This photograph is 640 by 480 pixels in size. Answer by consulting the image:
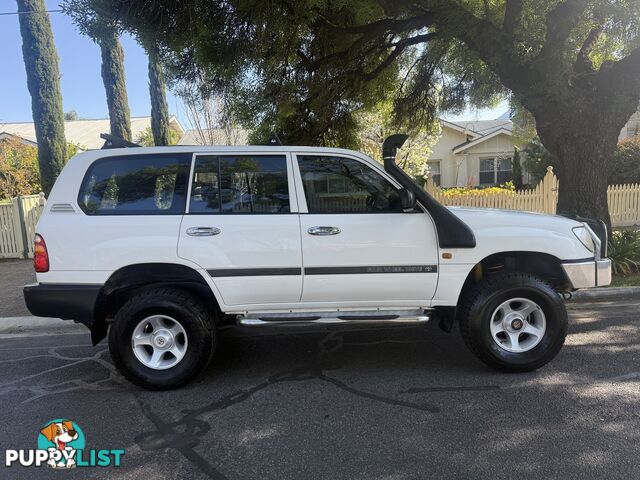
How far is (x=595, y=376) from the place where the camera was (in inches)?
161

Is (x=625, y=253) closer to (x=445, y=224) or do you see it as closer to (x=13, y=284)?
(x=445, y=224)

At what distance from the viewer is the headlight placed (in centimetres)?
428

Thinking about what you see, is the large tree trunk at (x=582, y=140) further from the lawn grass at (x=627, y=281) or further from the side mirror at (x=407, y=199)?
the side mirror at (x=407, y=199)

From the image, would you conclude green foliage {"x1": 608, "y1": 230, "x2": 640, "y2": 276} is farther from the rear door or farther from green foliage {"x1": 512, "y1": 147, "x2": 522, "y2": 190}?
green foliage {"x1": 512, "y1": 147, "x2": 522, "y2": 190}

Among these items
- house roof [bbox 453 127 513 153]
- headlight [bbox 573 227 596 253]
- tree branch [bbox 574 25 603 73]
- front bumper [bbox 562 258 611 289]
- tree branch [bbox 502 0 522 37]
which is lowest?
front bumper [bbox 562 258 611 289]

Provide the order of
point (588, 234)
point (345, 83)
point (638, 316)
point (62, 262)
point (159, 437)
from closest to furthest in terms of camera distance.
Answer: point (159, 437) → point (62, 262) → point (588, 234) → point (638, 316) → point (345, 83)

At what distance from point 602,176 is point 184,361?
276 inches

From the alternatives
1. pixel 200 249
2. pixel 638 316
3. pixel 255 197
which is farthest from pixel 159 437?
pixel 638 316

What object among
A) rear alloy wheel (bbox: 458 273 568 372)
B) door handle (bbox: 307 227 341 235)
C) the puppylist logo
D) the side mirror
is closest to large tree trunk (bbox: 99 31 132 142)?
door handle (bbox: 307 227 341 235)

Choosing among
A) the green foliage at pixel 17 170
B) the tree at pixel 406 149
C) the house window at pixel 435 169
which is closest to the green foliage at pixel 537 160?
the tree at pixel 406 149

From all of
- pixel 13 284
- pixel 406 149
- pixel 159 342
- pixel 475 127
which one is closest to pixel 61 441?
pixel 159 342

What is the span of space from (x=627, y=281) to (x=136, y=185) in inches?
287

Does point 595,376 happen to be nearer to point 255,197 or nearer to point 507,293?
point 507,293

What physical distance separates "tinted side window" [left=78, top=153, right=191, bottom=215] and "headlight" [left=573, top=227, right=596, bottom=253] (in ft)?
11.8
